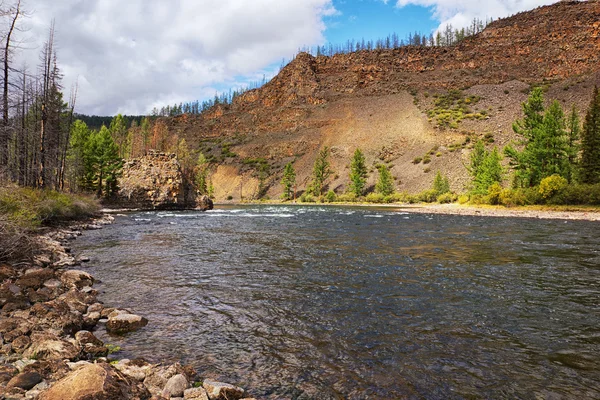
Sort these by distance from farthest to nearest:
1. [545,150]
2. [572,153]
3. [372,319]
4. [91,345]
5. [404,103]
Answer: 1. [404,103]
2. [572,153]
3. [545,150]
4. [372,319]
5. [91,345]

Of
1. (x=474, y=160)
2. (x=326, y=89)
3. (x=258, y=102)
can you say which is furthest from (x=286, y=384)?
(x=258, y=102)

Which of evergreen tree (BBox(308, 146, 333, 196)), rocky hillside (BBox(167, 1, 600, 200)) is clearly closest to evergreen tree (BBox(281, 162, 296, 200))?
rocky hillside (BBox(167, 1, 600, 200))

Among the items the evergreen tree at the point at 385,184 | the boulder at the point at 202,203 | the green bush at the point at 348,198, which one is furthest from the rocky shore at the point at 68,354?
the green bush at the point at 348,198

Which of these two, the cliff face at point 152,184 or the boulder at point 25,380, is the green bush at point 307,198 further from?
the boulder at point 25,380

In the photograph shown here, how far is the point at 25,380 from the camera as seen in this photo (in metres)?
4.48

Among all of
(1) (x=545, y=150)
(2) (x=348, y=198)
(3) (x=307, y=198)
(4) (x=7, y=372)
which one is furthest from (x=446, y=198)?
(4) (x=7, y=372)

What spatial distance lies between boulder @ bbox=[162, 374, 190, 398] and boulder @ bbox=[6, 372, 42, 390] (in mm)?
1668

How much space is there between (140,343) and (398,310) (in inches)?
240

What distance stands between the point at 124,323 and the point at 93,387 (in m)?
3.91

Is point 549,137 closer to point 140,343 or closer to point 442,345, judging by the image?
point 442,345

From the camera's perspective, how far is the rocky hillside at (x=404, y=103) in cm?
10612

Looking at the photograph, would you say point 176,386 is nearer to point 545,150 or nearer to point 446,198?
point 545,150

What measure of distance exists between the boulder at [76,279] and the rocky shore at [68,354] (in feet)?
0.25

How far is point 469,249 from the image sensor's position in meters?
18.0
